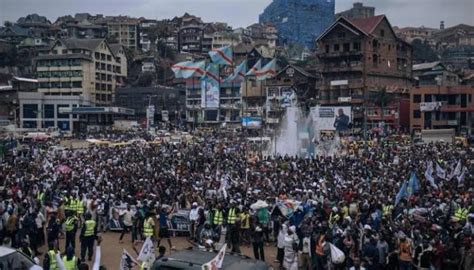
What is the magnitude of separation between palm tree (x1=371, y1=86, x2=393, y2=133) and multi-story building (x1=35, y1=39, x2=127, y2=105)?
4227 centimetres

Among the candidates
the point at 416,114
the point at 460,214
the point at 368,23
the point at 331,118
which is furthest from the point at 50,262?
the point at 368,23

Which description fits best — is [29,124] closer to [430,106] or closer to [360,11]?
[430,106]

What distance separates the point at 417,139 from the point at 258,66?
14034 millimetres

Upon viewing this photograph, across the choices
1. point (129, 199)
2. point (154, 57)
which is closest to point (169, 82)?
point (154, 57)

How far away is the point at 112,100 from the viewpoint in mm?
93938

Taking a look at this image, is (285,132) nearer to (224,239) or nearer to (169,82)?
(224,239)

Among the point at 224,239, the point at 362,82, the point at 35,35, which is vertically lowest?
the point at 224,239

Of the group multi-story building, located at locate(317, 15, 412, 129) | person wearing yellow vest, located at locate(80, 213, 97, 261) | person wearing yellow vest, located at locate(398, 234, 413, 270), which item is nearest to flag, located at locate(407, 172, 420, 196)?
person wearing yellow vest, located at locate(398, 234, 413, 270)

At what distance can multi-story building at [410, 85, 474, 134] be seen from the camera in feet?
195

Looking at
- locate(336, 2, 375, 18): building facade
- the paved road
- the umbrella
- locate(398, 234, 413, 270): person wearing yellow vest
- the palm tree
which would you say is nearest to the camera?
locate(398, 234, 413, 270): person wearing yellow vest

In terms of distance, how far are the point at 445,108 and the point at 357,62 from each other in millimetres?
13298

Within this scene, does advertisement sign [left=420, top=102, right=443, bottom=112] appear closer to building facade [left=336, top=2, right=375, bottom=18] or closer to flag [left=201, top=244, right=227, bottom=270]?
flag [left=201, top=244, right=227, bottom=270]

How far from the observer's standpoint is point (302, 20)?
172 metres

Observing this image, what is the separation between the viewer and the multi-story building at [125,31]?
124m
